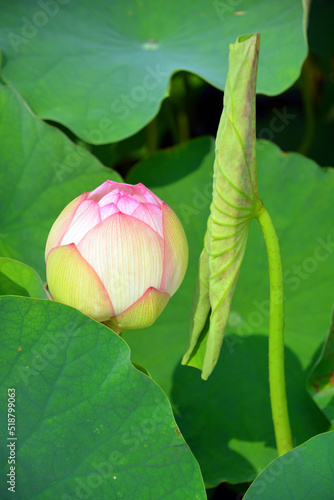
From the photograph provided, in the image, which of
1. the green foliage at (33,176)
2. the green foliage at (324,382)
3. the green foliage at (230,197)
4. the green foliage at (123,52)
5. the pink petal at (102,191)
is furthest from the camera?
the green foliage at (123,52)

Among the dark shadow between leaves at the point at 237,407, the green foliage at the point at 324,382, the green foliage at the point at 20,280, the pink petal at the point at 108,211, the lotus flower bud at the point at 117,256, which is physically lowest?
the dark shadow between leaves at the point at 237,407

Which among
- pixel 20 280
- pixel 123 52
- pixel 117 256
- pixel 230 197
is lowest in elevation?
pixel 20 280

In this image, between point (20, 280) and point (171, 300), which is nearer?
point (20, 280)

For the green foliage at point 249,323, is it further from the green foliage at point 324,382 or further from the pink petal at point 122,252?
the pink petal at point 122,252

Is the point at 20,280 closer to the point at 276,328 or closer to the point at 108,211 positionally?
the point at 108,211

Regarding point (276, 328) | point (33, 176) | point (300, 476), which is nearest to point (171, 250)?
point (276, 328)

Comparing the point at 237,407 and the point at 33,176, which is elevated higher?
the point at 33,176

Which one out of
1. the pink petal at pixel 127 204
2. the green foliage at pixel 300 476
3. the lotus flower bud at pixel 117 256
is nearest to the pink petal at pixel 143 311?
the lotus flower bud at pixel 117 256

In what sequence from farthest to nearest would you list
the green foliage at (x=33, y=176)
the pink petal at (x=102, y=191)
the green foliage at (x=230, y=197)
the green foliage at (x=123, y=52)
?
the green foliage at (x=123, y=52)
the green foliage at (x=33, y=176)
the pink petal at (x=102, y=191)
the green foliage at (x=230, y=197)
